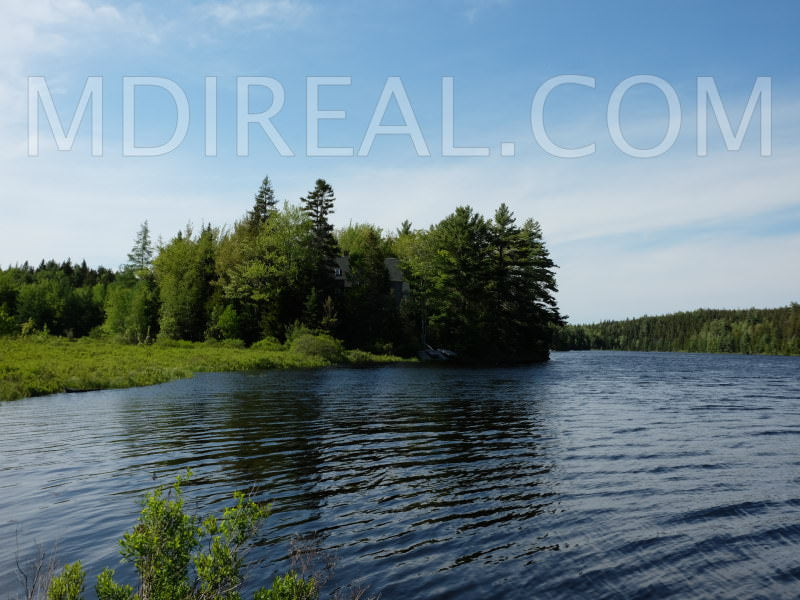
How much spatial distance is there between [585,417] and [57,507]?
21.3 meters

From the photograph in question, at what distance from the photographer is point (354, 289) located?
260 feet

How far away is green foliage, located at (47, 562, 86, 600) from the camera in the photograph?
5.53m

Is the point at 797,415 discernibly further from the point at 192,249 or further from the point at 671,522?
the point at 192,249

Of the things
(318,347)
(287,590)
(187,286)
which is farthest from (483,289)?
(287,590)

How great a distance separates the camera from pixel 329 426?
22.1 metres

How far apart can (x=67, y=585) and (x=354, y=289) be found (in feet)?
243

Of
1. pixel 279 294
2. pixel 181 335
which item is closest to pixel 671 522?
pixel 279 294

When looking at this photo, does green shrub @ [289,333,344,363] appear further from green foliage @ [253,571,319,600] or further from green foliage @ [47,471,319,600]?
green foliage @ [253,571,319,600]

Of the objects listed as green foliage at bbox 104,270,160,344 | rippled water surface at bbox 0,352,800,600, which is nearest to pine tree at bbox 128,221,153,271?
green foliage at bbox 104,270,160,344

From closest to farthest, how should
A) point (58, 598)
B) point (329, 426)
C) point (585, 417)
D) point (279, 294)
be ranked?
point (58, 598) < point (329, 426) < point (585, 417) < point (279, 294)

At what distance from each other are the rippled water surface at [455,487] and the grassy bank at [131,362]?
16.5 feet

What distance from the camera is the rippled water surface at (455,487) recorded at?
893cm

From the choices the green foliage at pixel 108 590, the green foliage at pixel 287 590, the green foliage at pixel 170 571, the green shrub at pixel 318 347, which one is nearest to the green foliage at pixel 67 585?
the green foliage at pixel 170 571

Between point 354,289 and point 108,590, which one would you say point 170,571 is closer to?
point 108,590
